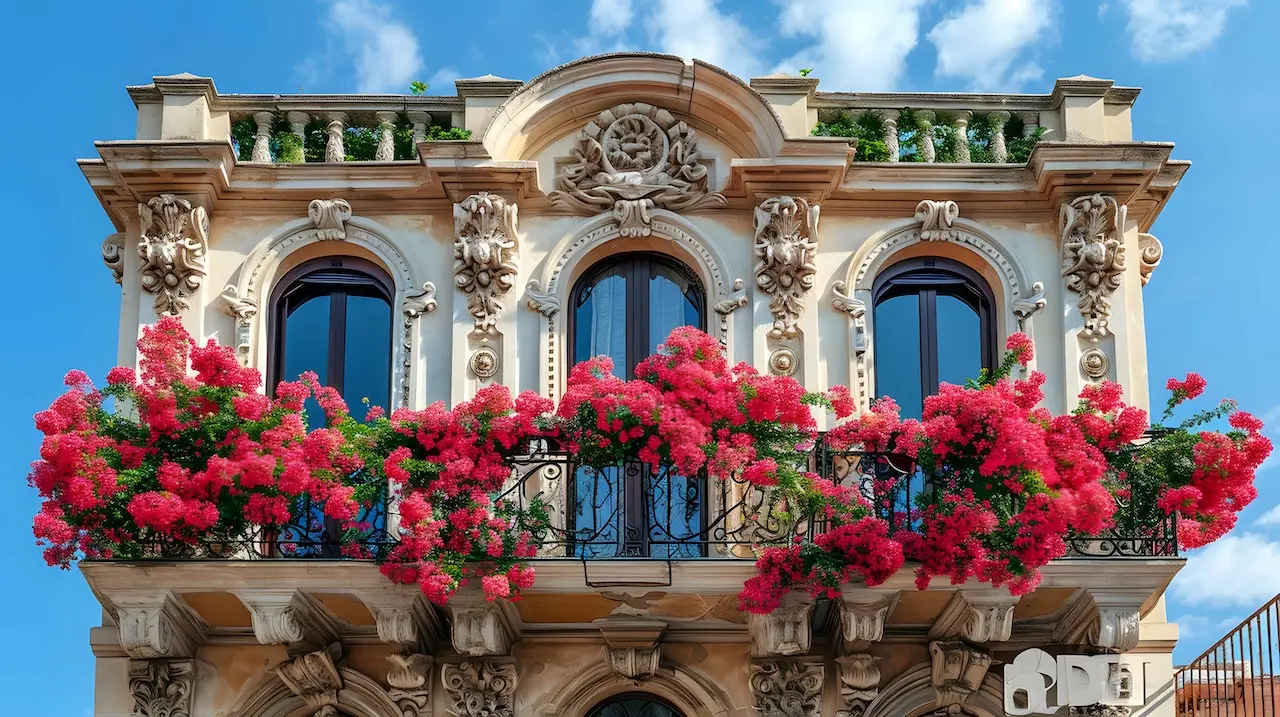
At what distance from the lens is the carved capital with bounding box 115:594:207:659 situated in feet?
51.5

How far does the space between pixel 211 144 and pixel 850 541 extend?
6.36 m

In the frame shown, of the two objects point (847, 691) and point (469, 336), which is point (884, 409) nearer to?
point (847, 691)

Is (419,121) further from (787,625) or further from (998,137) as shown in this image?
(787,625)

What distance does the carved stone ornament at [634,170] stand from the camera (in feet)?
58.2

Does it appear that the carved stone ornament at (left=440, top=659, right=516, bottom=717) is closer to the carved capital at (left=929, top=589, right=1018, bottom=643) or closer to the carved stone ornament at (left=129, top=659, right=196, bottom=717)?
the carved stone ornament at (left=129, top=659, right=196, bottom=717)

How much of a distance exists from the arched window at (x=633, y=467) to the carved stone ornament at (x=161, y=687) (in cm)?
330

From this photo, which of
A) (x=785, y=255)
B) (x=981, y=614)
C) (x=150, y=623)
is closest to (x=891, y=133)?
(x=785, y=255)

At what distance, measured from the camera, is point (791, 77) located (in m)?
17.9

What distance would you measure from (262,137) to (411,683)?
4974 millimetres

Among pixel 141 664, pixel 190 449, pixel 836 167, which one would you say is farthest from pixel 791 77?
pixel 141 664

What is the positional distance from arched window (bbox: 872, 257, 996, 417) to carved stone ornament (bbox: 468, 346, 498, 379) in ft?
10.6

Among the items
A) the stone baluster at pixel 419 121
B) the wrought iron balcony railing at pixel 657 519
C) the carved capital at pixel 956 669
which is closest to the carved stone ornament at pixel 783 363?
the wrought iron balcony railing at pixel 657 519

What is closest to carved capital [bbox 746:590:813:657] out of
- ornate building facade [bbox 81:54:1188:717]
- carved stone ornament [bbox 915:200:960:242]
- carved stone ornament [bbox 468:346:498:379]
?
ornate building facade [bbox 81:54:1188:717]

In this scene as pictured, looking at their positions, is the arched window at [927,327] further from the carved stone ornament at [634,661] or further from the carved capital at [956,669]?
the carved stone ornament at [634,661]
